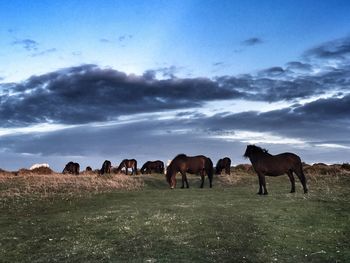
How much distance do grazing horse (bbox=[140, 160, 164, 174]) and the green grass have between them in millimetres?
30115

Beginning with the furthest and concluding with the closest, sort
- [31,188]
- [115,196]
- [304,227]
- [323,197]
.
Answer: [31,188], [115,196], [323,197], [304,227]

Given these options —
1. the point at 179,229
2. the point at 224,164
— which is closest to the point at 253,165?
the point at 179,229

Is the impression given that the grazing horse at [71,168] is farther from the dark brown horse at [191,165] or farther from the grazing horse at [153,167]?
the dark brown horse at [191,165]

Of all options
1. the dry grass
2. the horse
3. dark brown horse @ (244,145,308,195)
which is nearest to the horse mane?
dark brown horse @ (244,145,308,195)

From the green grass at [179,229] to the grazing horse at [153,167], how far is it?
30115 millimetres

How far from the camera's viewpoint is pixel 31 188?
30578 millimetres

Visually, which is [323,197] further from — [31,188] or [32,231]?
[31,188]

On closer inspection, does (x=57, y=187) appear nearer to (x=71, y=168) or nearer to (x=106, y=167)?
(x=106, y=167)

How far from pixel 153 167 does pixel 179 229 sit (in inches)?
1570

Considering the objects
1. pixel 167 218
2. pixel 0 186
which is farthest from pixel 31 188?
pixel 167 218

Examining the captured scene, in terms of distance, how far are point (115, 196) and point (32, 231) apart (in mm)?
9788

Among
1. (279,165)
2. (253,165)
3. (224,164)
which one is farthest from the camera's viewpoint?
(224,164)

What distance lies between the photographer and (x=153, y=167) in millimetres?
57281

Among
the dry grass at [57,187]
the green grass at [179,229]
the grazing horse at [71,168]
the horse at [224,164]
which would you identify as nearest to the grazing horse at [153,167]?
the grazing horse at [71,168]
